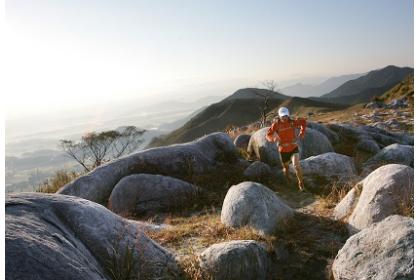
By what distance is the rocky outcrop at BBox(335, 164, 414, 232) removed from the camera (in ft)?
25.7

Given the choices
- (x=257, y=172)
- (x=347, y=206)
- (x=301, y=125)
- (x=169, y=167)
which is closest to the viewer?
(x=347, y=206)

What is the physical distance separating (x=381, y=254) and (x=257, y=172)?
8.37 metres

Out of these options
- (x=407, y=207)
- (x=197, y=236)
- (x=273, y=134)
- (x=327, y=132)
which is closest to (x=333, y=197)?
(x=273, y=134)

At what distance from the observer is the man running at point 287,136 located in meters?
12.3

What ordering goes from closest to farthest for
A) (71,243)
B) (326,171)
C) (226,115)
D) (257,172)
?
1. (71,243)
2. (326,171)
3. (257,172)
4. (226,115)

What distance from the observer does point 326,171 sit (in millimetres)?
12977

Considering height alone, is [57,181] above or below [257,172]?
below

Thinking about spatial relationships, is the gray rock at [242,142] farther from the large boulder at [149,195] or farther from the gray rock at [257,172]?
the large boulder at [149,195]

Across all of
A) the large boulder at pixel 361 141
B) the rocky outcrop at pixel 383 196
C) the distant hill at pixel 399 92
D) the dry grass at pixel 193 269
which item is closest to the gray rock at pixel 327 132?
the large boulder at pixel 361 141

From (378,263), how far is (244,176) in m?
8.52

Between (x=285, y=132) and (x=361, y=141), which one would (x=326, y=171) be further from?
(x=361, y=141)

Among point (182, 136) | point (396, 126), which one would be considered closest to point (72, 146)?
point (396, 126)

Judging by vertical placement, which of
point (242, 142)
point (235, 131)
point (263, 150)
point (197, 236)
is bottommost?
point (197, 236)

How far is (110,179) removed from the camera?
1416cm
